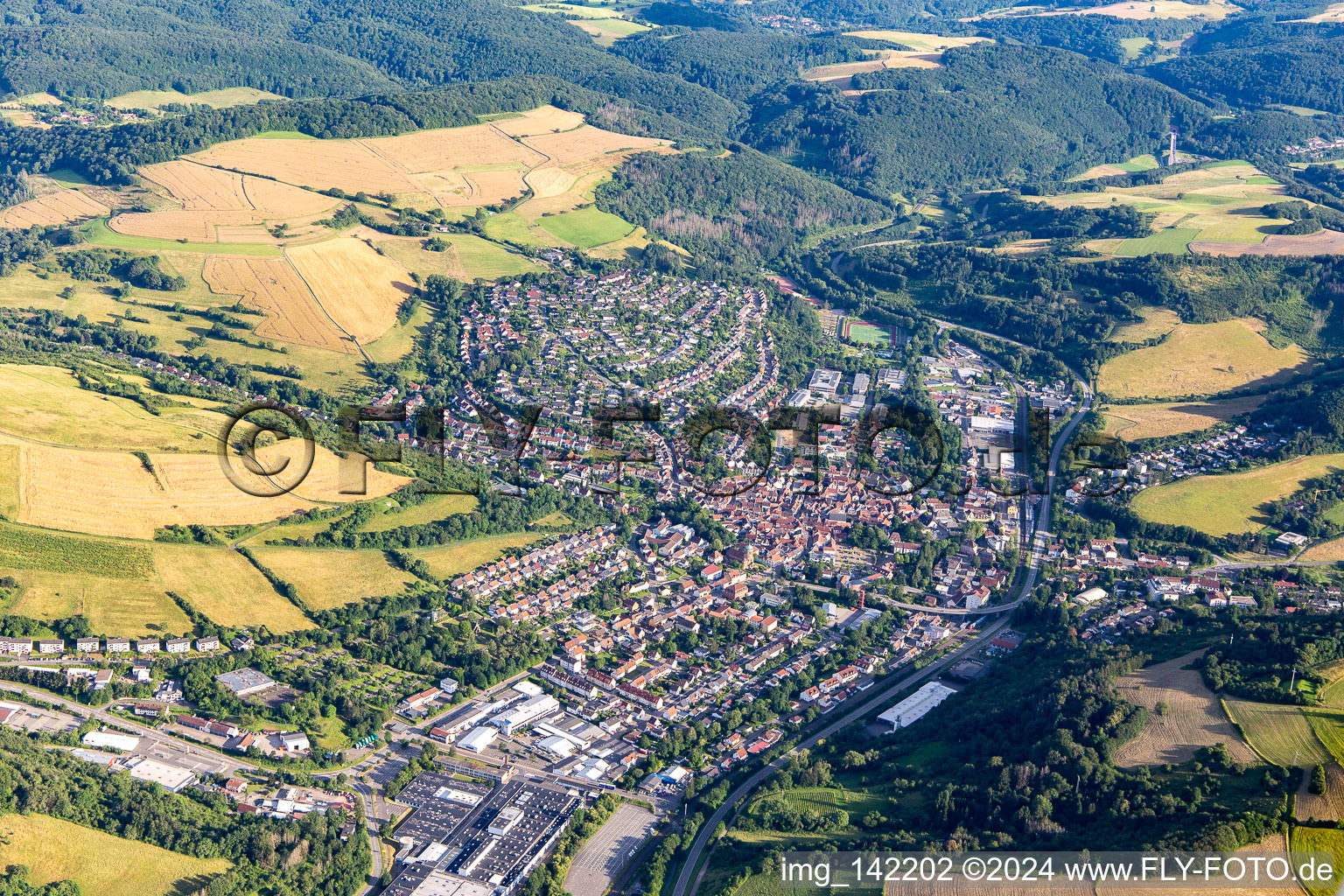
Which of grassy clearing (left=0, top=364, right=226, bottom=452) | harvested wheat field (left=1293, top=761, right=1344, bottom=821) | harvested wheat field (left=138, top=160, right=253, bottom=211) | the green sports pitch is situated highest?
harvested wheat field (left=138, top=160, right=253, bottom=211)

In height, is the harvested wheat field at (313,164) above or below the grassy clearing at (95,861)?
above

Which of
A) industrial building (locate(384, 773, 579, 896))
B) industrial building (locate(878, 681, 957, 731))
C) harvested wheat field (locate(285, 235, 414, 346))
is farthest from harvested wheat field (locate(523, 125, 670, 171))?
industrial building (locate(384, 773, 579, 896))

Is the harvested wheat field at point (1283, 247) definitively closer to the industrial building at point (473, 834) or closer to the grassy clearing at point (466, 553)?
the grassy clearing at point (466, 553)

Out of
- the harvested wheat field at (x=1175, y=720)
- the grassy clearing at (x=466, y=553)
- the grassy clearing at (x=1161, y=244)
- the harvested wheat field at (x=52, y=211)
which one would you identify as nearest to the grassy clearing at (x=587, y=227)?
the harvested wheat field at (x=52, y=211)

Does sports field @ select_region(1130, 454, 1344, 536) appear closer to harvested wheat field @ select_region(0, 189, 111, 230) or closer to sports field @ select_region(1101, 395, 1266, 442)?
sports field @ select_region(1101, 395, 1266, 442)

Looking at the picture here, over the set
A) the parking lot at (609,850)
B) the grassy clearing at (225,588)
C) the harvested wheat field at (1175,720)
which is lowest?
the parking lot at (609,850)

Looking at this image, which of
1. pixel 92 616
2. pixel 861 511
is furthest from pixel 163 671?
pixel 861 511
